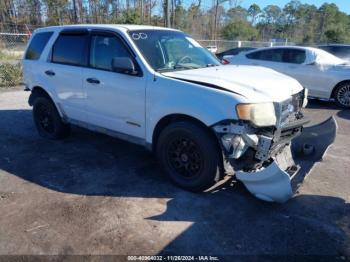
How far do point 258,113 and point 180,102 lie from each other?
882mm

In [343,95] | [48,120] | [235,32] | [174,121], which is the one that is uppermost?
[235,32]

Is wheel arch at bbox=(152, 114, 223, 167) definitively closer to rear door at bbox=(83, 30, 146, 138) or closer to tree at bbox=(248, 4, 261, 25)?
rear door at bbox=(83, 30, 146, 138)

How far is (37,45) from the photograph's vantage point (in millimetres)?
6121

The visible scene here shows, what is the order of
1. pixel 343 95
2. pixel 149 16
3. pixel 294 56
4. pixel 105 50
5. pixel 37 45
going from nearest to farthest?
pixel 105 50
pixel 37 45
pixel 343 95
pixel 294 56
pixel 149 16

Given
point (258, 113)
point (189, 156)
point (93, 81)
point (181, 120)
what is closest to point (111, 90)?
point (93, 81)

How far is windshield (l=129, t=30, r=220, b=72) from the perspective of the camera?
177 inches

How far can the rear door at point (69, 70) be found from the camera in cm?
520

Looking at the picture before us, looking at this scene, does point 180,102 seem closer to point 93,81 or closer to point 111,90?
point 111,90

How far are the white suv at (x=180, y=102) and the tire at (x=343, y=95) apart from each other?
17.1 ft

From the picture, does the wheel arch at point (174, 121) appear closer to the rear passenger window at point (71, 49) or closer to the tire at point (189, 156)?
the tire at point (189, 156)

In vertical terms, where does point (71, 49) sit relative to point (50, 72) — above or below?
above

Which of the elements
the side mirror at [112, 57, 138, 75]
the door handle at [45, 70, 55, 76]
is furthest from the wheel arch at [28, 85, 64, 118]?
the side mirror at [112, 57, 138, 75]

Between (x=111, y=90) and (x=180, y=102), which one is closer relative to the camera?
(x=180, y=102)

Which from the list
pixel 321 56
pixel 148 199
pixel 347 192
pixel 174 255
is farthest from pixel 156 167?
pixel 321 56
